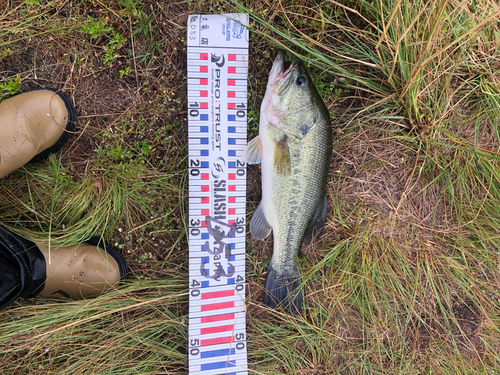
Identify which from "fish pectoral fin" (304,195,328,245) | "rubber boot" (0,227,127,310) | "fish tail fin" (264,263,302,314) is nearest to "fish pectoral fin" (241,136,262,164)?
"fish pectoral fin" (304,195,328,245)

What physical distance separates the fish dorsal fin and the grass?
0.40 metres

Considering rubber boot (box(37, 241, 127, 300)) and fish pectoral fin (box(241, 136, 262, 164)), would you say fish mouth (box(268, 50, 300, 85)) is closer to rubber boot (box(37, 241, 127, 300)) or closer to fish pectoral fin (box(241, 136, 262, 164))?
fish pectoral fin (box(241, 136, 262, 164))

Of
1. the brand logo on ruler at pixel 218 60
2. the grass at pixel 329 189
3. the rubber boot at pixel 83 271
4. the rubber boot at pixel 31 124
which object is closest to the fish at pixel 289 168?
the grass at pixel 329 189

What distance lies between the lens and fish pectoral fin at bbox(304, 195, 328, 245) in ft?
7.70

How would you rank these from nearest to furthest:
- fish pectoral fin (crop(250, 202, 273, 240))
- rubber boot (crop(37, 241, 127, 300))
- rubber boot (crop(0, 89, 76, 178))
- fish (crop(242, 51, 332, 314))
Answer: fish (crop(242, 51, 332, 314)), rubber boot (crop(0, 89, 76, 178)), rubber boot (crop(37, 241, 127, 300)), fish pectoral fin (crop(250, 202, 273, 240))

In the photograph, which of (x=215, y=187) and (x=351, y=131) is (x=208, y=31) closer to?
(x=215, y=187)

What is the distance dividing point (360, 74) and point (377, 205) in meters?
1.26

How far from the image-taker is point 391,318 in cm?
256

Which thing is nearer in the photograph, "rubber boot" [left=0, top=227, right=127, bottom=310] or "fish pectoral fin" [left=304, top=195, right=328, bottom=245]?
"rubber boot" [left=0, top=227, right=127, bottom=310]

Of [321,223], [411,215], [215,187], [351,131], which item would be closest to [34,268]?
[215,187]

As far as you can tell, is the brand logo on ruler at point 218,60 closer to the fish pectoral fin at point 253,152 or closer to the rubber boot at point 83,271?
the fish pectoral fin at point 253,152

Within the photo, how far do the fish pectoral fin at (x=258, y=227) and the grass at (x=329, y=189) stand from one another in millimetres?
173

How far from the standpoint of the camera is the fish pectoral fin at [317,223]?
2.35m

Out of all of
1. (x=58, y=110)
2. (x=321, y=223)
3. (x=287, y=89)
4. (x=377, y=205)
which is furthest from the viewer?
(x=377, y=205)
